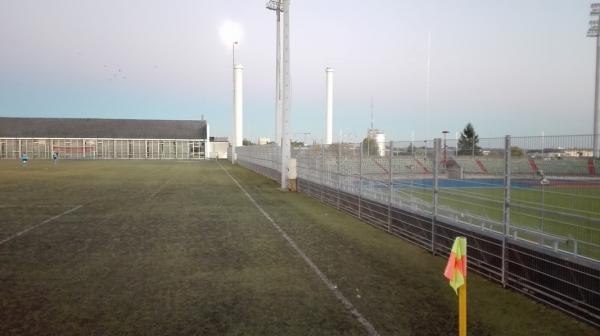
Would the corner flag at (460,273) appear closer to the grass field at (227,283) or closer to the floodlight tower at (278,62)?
the grass field at (227,283)

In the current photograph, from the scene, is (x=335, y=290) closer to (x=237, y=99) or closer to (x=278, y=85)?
(x=278, y=85)

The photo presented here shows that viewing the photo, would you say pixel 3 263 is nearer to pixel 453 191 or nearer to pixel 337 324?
pixel 337 324

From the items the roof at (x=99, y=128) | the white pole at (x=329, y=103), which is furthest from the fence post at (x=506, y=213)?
the roof at (x=99, y=128)

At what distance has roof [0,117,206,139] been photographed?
65.8 meters

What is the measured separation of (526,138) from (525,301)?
2.18 metres

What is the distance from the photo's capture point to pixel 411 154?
998 cm

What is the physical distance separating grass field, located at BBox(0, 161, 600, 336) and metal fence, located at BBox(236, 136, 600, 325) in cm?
41

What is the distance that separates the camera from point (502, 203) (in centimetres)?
678

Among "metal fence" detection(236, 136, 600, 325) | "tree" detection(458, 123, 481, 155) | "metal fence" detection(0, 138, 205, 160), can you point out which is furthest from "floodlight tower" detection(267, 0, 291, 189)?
"metal fence" detection(0, 138, 205, 160)

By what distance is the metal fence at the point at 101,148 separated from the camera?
64.2 metres

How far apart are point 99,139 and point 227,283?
66.2 metres

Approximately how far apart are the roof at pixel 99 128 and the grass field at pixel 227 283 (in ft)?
194

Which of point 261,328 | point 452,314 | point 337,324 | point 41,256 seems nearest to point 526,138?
point 452,314

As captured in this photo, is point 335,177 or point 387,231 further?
point 335,177
